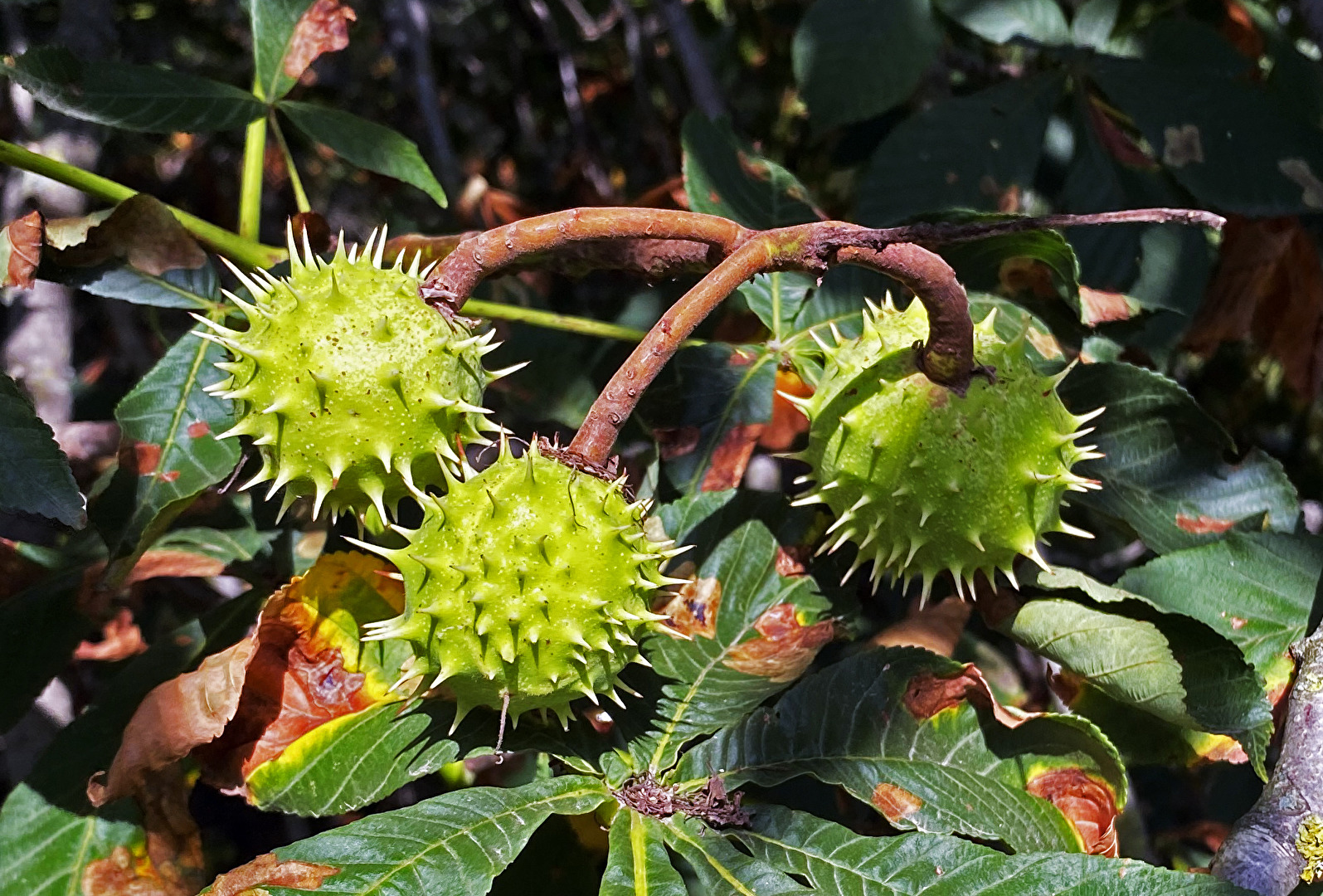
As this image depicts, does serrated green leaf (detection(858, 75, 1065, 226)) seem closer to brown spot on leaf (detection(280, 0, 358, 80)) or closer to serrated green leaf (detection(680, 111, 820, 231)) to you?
serrated green leaf (detection(680, 111, 820, 231))

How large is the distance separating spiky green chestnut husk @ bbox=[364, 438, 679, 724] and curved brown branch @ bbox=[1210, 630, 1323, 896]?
0.67 meters

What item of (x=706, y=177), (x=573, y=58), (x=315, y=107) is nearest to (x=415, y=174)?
(x=315, y=107)

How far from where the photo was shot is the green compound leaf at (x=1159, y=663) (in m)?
1.29

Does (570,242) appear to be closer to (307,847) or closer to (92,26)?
(307,847)

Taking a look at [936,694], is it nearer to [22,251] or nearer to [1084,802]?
[1084,802]

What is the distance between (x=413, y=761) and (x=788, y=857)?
1.49 ft

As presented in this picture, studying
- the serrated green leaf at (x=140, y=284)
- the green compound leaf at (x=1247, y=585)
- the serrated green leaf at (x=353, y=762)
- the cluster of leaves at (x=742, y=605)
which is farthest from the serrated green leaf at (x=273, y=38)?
the green compound leaf at (x=1247, y=585)

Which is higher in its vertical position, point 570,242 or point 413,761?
point 570,242

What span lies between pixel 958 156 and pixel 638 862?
1.41 m

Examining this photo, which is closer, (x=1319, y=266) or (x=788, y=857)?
(x=788, y=857)

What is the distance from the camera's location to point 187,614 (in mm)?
2459

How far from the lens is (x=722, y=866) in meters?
1.20

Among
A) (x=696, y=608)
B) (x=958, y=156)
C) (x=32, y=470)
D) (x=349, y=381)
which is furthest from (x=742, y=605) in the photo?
(x=958, y=156)

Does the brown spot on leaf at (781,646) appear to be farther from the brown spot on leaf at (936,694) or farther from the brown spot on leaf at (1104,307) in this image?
the brown spot on leaf at (1104,307)
